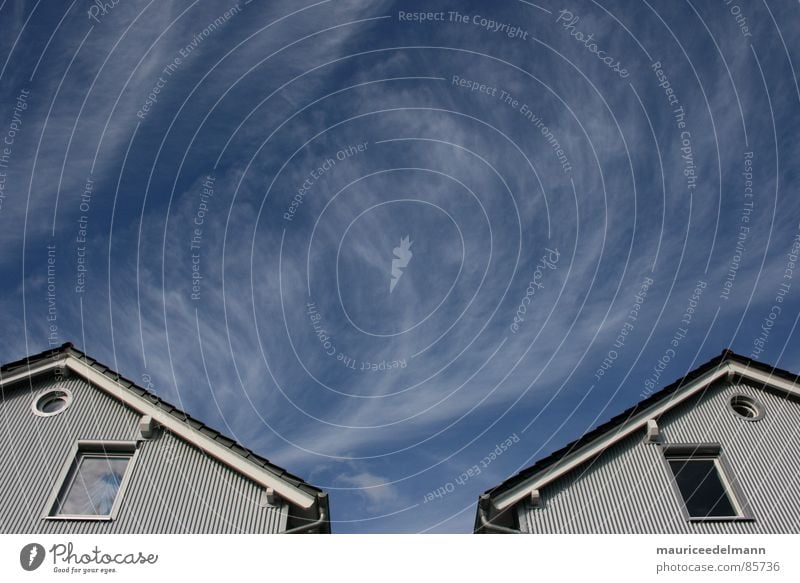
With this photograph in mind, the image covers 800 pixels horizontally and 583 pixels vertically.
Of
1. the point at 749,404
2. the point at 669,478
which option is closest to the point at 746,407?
the point at 749,404

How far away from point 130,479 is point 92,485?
1.04 m

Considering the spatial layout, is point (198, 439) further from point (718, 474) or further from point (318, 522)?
point (718, 474)

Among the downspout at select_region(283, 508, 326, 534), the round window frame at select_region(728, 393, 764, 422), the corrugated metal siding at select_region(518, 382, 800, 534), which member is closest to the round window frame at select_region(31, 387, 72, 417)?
the downspout at select_region(283, 508, 326, 534)

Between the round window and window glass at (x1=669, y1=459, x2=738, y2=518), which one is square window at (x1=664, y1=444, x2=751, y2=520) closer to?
window glass at (x1=669, y1=459, x2=738, y2=518)

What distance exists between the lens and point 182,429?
50.8ft

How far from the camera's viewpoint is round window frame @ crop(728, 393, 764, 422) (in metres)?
16.5

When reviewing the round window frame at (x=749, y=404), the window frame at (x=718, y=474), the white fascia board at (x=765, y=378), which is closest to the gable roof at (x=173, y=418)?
the window frame at (x=718, y=474)

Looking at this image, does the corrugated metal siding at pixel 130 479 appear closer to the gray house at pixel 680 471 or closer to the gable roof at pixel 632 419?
the gable roof at pixel 632 419

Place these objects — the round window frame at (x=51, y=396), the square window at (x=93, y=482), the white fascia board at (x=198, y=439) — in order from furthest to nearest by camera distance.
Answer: the round window frame at (x=51, y=396) → the white fascia board at (x=198, y=439) → the square window at (x=93, y=482)

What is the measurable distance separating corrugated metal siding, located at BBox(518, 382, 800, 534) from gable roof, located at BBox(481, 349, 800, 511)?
334mm

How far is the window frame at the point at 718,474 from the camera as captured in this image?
14.2 m

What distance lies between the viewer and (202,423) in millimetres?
15648
